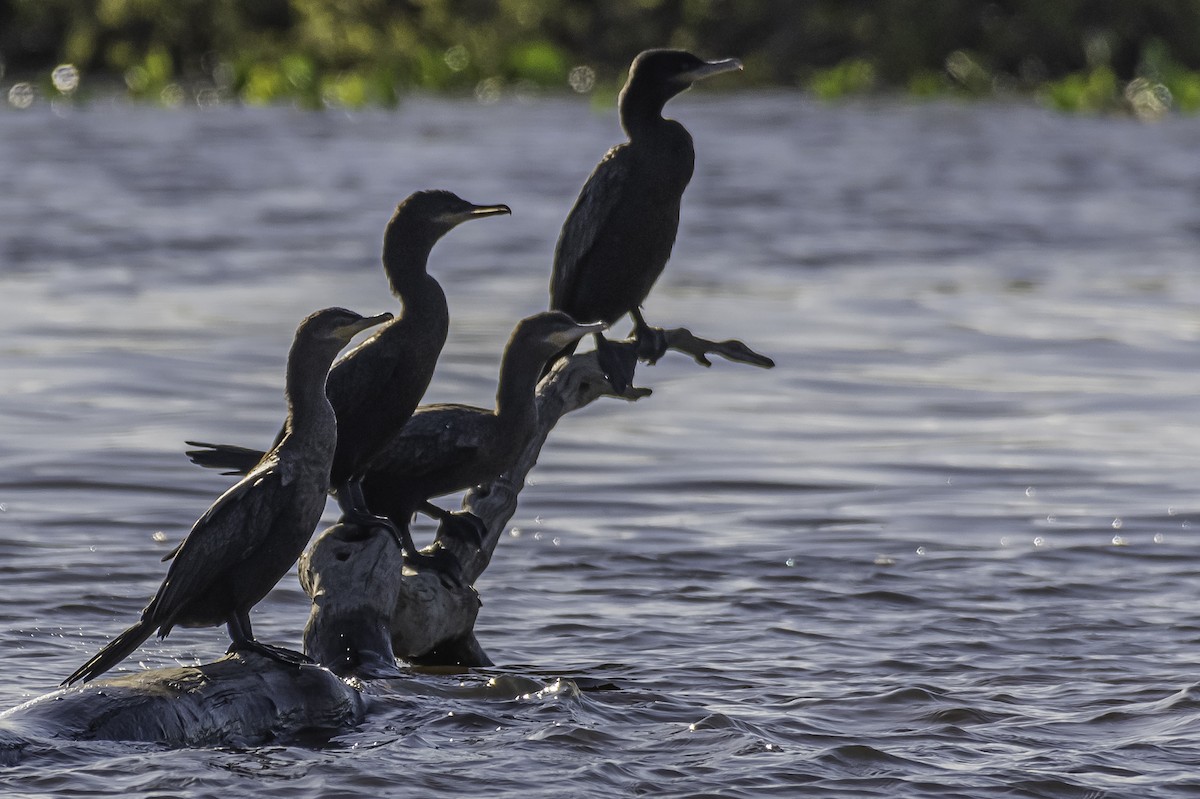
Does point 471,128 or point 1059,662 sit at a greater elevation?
point 471,128

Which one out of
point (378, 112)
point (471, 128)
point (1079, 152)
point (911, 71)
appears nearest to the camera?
point (1079, 152)

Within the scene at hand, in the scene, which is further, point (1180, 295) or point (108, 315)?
point (1180, 295)

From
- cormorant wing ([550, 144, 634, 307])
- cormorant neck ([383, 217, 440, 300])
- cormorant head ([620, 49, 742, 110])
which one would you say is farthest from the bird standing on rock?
cormorant head ([620, 49, 742, 110])

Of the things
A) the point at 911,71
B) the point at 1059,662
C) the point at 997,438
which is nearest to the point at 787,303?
the point at 997,438

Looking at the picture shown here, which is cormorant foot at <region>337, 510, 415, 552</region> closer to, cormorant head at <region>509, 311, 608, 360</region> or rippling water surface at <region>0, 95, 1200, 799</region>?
rippling water surface at <region>0, 95, 1200, 799</region>

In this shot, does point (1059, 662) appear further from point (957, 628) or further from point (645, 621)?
point (645, 621)

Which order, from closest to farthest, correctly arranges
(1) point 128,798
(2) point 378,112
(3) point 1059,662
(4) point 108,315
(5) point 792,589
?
Result: 1. (1) point 128,798
2. (3) point 1059,662
3. (5) point 792,589
4. (4) point 108,315
5. (2) point 378,112

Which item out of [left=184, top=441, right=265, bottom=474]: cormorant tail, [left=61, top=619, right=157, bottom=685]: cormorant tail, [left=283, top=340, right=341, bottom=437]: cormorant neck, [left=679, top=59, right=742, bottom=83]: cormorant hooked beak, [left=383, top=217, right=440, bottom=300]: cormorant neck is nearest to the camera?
[left=61, top=619, right=157, bottom=685]: cormorant tail

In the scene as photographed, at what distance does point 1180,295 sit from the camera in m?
15.8

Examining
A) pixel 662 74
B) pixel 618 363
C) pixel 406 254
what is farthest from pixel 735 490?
pixel 406 254

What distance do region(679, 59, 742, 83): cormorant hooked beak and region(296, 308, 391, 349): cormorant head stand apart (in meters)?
1.72

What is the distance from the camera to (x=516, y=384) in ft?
20.5

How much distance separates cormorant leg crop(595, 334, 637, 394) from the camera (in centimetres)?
672

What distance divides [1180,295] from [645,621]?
9606mm
